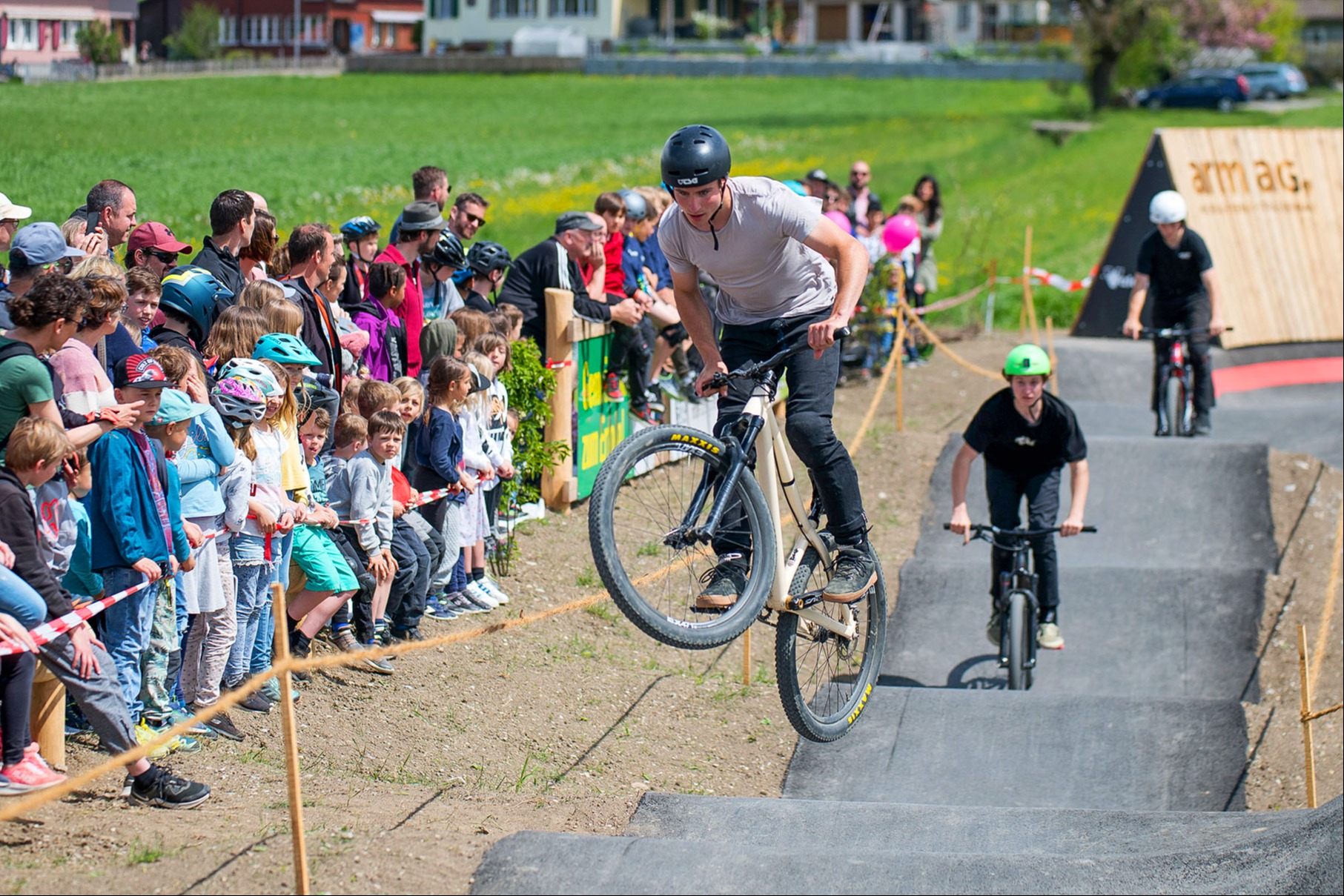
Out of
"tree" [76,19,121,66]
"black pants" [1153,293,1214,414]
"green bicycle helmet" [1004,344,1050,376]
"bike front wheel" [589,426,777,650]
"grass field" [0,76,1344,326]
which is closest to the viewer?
"bike front wheel" [589,426,777,650]

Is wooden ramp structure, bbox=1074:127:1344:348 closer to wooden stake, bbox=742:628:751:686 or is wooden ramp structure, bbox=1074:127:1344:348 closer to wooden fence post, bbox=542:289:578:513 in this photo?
wooden fence post, bbox=542:289:578:513

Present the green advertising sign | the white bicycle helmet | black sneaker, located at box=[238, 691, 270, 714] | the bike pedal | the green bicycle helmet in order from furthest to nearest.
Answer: the green advertising sign < the green bicycle helmet < black sneaker, located at box=[238, 691, 270, 714] < the white bicycle helmet < the bike pedal

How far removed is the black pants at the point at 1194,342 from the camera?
13750 millimetres

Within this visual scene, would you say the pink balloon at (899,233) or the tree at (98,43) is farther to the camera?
the pink balloon at (899,233)

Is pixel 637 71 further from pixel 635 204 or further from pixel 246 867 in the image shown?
pixel 246 867

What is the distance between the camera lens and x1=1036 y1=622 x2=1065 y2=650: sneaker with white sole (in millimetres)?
10336

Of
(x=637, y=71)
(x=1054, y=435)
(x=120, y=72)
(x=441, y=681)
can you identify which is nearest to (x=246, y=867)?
(x=441, y=681)

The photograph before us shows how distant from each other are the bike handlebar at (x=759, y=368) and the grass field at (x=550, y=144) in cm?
701

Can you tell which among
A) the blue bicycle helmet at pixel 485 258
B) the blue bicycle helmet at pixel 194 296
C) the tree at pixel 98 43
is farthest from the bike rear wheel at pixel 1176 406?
the tree at pixel 98 43

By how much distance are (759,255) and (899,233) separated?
37.0 ft

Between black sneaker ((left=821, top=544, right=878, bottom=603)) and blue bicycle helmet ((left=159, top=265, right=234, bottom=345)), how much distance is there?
3.54 meters

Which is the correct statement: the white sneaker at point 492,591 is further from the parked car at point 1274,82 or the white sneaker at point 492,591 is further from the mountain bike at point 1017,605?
the parked car at point 1274,82

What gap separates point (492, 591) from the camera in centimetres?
998

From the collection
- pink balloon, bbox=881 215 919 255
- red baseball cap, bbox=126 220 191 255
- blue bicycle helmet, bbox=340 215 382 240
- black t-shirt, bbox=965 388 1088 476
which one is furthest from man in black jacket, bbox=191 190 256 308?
pink balloon, bbox=881 215 919 255
